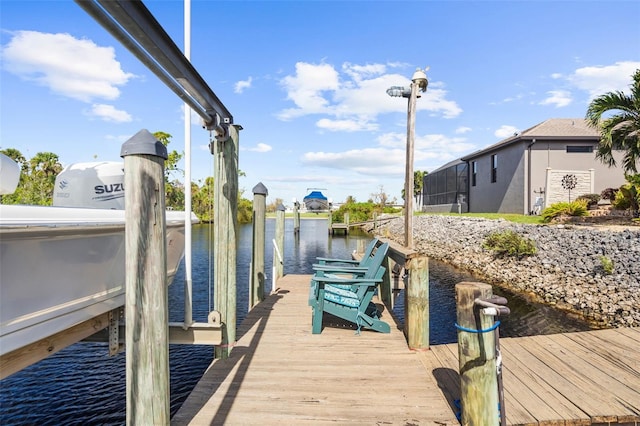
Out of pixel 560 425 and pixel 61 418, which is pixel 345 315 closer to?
pixel 560 425

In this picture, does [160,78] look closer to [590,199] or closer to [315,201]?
[590,199]

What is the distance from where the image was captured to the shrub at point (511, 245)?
1203 cm

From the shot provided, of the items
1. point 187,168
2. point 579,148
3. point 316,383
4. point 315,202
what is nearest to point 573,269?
point 316,383

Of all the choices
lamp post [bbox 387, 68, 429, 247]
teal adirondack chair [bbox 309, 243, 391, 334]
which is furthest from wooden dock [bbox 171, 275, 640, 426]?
lamp post [bbox 387, 68, 429, 247]

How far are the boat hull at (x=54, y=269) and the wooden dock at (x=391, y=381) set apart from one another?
1.31m

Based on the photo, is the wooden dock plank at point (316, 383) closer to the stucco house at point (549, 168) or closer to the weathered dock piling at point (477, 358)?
the weathered dock piling at point (477, 358)

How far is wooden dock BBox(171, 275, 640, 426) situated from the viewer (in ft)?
9.60

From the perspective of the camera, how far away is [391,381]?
3527 millimetres

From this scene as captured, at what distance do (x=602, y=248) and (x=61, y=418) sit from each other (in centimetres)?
1237

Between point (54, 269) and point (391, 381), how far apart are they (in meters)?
3.18

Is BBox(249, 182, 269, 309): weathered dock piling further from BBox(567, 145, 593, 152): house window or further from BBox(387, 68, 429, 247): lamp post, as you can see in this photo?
BBox(567, 145, 593, 152): house window

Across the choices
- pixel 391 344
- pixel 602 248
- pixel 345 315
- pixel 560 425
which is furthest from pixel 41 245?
pixel 602 248

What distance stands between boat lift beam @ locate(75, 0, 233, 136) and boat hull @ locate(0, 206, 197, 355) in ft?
→ 4.83

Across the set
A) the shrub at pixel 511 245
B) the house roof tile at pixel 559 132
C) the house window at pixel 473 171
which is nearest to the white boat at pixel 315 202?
the house window at pixel 473 171
